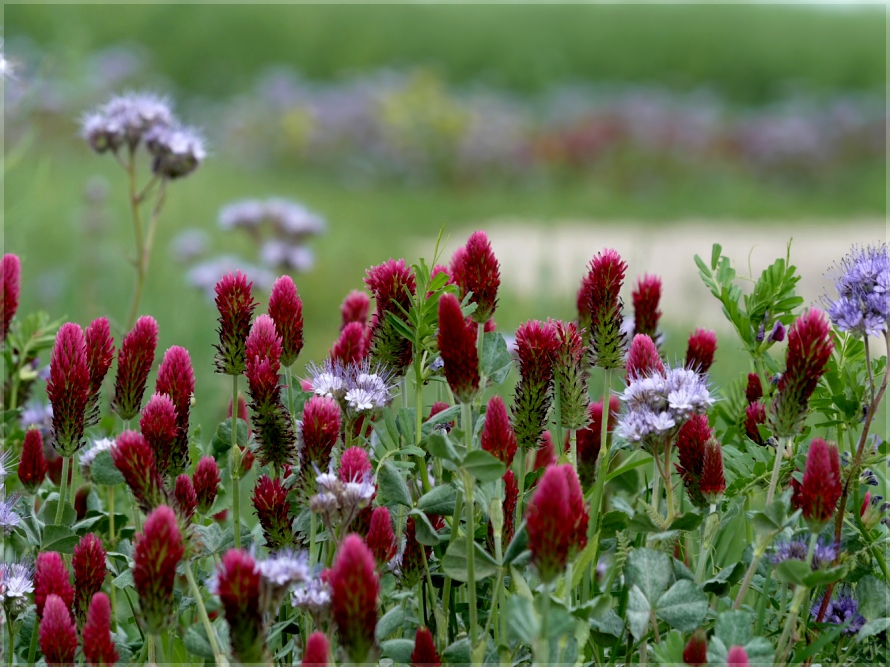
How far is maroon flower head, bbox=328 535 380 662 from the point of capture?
1224 millimetres

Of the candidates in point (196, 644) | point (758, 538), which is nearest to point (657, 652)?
point (758, 538)

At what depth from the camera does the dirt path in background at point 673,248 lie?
677 centimetres

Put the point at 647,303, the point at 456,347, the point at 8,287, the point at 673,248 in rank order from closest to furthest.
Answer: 1. the point at 456,347
2. the point at 647,303
3. the point at 8,287
4. the point at 673,248

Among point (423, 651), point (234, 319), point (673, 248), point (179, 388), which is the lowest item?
point (423, 651)

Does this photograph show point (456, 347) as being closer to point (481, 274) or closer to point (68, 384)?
point (481, 274)

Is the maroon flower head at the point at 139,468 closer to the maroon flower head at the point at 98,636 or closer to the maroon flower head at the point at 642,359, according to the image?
the maroon flower head at the point at 98,636

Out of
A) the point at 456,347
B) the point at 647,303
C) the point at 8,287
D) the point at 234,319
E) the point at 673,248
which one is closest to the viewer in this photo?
the point at 456,347

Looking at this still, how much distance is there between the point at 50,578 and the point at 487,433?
63 centimetres

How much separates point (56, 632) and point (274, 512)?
0.35 m

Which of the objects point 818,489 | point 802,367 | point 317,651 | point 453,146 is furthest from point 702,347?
point 453,146

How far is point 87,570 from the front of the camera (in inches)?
62.0

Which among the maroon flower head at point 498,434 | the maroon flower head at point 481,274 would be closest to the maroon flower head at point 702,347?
the maroon flower head at point 481,274

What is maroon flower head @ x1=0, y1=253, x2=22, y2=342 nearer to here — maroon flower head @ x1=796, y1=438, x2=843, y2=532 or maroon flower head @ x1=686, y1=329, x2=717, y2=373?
maroon flower head @ x1=686, y1=329, x2=717, y2=373

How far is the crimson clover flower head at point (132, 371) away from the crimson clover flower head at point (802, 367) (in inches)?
38.4
